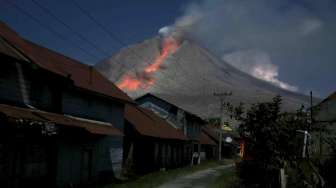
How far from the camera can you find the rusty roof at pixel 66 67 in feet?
66.2

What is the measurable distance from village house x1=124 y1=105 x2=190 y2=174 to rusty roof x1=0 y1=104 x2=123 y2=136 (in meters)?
6.31

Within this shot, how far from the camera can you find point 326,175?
16.2m

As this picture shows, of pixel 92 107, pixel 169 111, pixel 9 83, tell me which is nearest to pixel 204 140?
pixel 169 111

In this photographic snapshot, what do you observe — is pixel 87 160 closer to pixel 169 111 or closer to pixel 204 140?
pixel 169 111

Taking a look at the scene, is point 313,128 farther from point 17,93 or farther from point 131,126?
point 131,126

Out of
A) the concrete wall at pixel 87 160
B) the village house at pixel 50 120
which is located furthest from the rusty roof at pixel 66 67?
the concrete wall at pixel 87 160

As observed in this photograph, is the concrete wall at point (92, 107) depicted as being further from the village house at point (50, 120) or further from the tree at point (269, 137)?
the tree at point (269, 137)

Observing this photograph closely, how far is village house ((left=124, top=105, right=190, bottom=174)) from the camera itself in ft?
104

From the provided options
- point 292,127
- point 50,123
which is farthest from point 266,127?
point 50,123

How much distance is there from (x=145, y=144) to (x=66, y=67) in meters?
11.4

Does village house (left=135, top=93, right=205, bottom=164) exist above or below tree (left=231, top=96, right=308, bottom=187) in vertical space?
above

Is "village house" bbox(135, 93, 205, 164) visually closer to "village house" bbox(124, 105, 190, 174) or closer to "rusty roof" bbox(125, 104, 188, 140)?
"village house" bbox(124, 105, 190, 174)

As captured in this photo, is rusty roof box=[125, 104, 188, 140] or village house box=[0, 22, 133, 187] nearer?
village house box=[0, 22, 133, 187]

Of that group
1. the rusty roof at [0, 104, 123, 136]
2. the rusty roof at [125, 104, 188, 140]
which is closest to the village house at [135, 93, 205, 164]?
the rusty roof at [125, 104, 188, 140]
